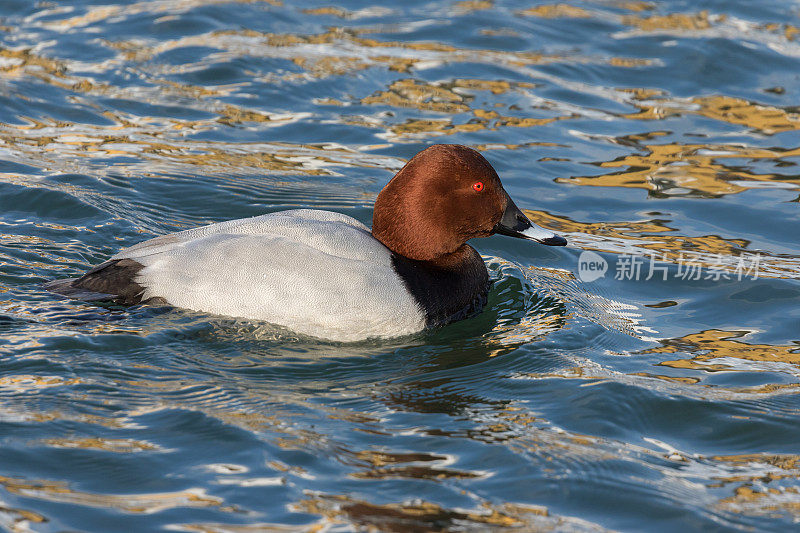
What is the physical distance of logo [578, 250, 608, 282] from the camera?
7.44m

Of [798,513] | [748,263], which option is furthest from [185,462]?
[748,263]

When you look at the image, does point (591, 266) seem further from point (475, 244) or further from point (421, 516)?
point (421, 516)

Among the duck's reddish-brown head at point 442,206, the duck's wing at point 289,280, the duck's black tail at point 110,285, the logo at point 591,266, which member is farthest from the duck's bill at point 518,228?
the duck's black tail at point 110,285

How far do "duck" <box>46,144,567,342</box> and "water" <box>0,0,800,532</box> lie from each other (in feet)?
0.51

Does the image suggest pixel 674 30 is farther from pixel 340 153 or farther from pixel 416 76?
pixel 340 153

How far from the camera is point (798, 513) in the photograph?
4.38 m

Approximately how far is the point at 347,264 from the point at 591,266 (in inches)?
97.9

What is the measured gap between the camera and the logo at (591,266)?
7.44m

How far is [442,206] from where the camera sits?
246 inches

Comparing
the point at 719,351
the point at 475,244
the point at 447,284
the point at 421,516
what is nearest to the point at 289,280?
the point at 447,284

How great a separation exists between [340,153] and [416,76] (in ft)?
6.90

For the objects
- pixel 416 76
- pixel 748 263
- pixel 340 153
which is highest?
pixel 416 76

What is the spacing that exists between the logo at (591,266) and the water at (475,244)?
0.26 feet

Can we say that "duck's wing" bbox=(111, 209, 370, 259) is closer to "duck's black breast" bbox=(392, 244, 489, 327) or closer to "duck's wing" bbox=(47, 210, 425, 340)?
"duck's wing" bbox=(47, 210, 425, 340)
